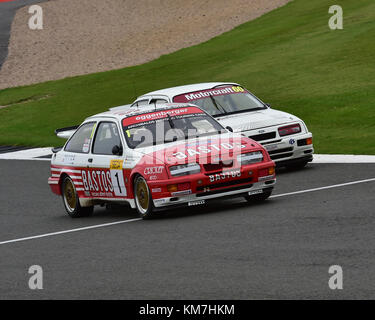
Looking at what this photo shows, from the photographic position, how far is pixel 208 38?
43.3 meters

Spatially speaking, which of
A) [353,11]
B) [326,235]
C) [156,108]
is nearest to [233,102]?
[156,108]

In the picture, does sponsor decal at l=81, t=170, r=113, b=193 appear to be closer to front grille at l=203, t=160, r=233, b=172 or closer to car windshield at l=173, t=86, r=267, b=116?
front grille at l=203, t=160, r=233, b=172

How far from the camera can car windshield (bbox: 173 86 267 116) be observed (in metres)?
17.7

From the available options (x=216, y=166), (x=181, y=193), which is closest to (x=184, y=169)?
(x=181, y=193)

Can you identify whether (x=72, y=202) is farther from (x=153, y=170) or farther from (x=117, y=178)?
(x=153, y=170)

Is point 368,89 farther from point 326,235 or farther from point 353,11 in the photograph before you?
point 326,235

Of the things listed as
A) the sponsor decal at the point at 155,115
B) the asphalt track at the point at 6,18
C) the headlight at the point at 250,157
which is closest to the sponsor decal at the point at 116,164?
the sponsor decal at the point at 155,115

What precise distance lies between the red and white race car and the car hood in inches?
102

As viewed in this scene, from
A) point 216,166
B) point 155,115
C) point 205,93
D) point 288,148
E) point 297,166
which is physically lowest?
point 216,166

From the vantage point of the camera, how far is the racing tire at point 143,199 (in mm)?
12812

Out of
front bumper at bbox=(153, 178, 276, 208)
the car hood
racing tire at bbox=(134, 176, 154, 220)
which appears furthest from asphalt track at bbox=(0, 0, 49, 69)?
front bumper at bbox=(153, 178, 276, 208)

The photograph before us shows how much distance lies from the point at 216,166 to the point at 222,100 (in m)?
5.19

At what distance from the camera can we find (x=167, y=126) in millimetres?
13875

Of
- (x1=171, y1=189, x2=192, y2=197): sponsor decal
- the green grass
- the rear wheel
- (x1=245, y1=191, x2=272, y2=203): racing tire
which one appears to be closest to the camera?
(x1=171, y1=189, x2=192, y2=197): sponsor decal
